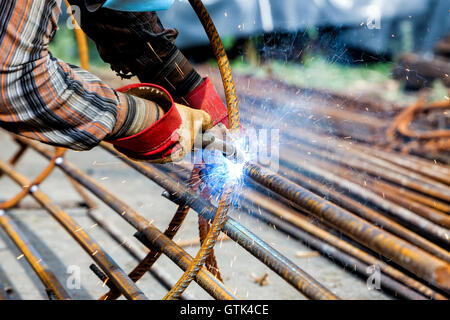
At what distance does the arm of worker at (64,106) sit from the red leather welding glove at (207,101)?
183 millimetres

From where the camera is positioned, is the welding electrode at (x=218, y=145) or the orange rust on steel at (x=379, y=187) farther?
the orange rust on steel at (x=379, y=187)

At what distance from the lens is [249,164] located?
4.18ft

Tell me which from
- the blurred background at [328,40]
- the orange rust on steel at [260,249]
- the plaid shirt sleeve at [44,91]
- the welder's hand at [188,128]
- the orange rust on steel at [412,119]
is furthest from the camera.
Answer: the blurred background at [328,40]

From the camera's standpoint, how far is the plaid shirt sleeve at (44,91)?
2.98ft

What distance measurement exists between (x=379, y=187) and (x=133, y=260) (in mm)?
1492

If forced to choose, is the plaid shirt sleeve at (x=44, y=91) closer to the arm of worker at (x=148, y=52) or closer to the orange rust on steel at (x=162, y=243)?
the arm of worker at (x=148, y=52)

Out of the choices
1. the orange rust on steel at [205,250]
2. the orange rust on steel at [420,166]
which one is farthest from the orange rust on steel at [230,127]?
the orange rust on steel at [420,166]

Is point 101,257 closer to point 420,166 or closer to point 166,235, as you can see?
point 166,235

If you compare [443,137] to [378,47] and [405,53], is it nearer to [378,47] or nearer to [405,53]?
[405,53]

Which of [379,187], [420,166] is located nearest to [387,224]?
[379,187]

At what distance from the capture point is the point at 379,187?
2.57m

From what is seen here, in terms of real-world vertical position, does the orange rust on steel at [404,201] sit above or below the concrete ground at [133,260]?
above
